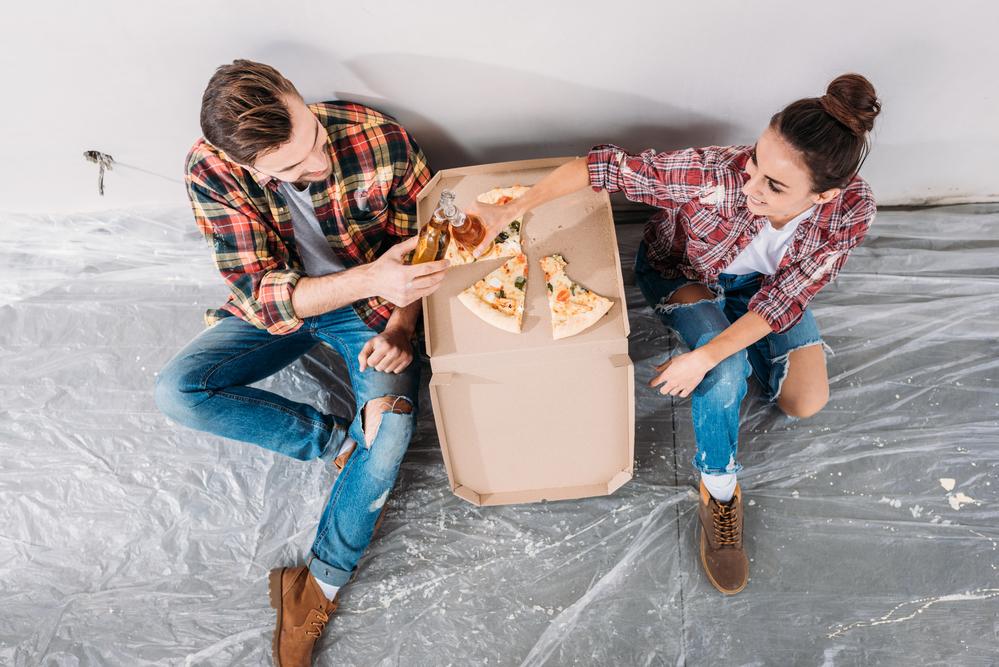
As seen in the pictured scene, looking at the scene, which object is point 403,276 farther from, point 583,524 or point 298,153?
point 583,524

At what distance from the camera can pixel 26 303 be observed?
1.77 m

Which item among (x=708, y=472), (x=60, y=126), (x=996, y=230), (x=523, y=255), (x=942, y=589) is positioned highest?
(x=60, y=126)

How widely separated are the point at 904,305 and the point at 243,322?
1.48 m

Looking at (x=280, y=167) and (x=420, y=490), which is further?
(x=420, y=490)

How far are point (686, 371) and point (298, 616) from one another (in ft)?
2.96

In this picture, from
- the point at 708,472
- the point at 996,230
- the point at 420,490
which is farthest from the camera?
the point at 996,230

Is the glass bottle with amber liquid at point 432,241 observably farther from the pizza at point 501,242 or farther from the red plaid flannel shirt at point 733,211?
the red plaid flannel shirt at point 733,211

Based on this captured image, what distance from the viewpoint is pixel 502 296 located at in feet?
3.81

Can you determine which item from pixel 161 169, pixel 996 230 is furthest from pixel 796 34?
pixel 161 169

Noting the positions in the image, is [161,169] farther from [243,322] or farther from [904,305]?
[904,305]

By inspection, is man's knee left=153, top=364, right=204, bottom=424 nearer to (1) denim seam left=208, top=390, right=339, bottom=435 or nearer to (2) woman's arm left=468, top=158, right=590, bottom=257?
(1) denim seam left=208, top=390, right=339, bottom=435

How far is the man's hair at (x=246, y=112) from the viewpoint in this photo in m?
1.00

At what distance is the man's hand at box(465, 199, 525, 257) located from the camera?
1.18m

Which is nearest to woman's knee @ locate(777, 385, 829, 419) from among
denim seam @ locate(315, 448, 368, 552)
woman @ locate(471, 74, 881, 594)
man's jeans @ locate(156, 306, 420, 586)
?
woman @ locate(471, 74, 881, 594)
